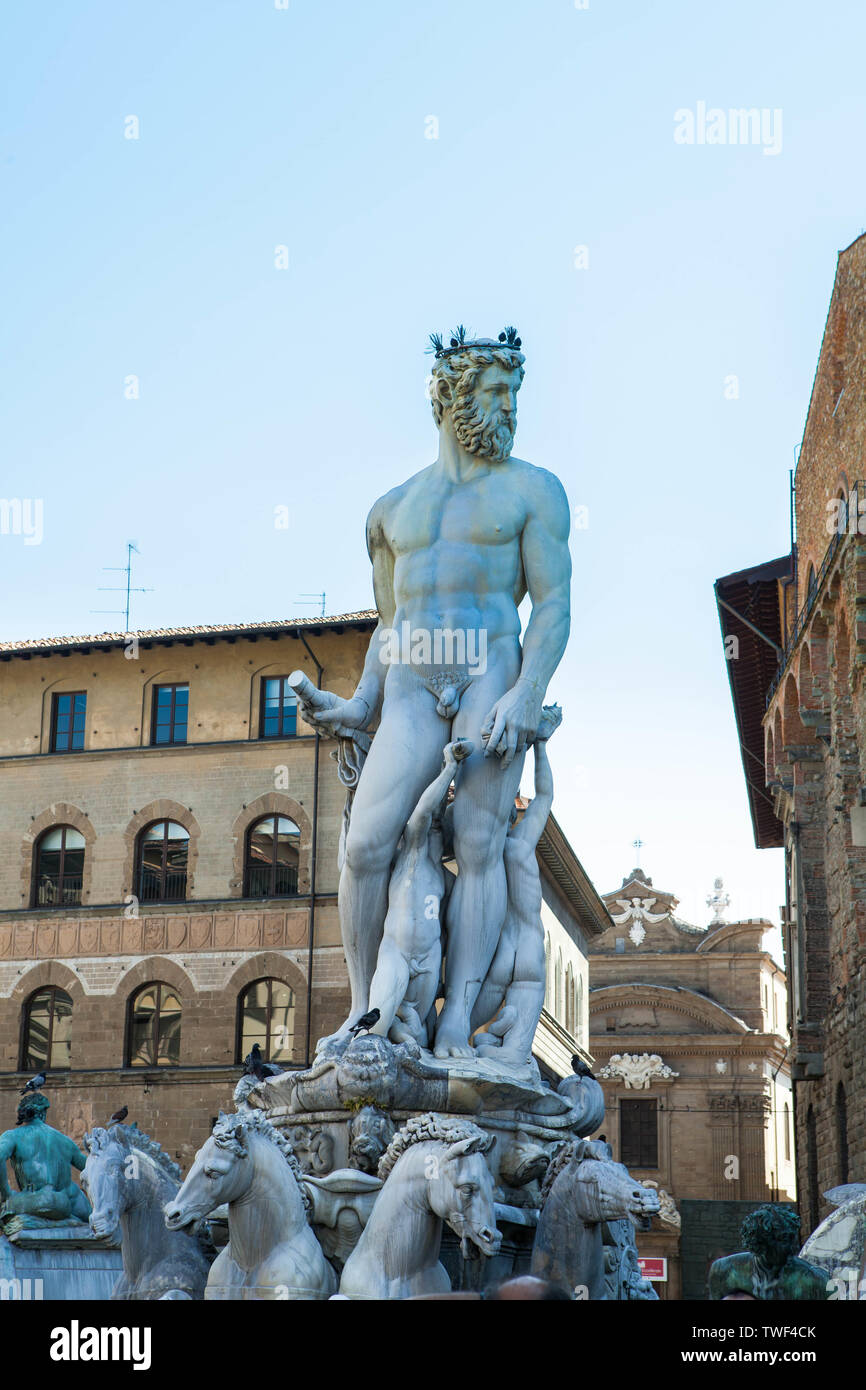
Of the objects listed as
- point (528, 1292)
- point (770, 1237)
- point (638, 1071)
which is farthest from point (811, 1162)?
point (528, 1292)

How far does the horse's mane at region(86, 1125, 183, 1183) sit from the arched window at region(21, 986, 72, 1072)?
2874 cm

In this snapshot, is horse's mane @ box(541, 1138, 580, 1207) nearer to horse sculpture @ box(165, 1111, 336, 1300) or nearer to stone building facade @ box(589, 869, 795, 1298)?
horse sculpture @ box(165, 1111, 336, 1300)

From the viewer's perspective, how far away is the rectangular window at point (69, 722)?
38.1 m

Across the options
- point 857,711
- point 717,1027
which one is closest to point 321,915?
point 857,711

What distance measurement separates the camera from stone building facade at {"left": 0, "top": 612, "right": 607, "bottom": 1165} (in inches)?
1348

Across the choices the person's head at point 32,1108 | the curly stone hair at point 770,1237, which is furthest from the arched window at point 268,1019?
the curly stone hair at point 770,1237

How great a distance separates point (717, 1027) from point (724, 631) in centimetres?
2462

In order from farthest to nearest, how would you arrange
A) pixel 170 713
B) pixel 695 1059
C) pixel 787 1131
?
pixel 787 1131
pixel 695 1059
pixel 170 713

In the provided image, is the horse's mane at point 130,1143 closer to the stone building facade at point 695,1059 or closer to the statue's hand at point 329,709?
the statue's hand at point 329,709

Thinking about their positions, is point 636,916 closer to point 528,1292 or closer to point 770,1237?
point 770,1237

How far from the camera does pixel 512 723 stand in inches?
292

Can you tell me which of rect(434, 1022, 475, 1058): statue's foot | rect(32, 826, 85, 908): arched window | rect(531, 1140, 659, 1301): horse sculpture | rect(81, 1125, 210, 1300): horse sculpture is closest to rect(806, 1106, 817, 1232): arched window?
rect(32, 826, 85, 908): arched window

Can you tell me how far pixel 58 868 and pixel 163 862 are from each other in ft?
7.91

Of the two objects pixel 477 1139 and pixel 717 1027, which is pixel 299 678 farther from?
pixel 717 1027
